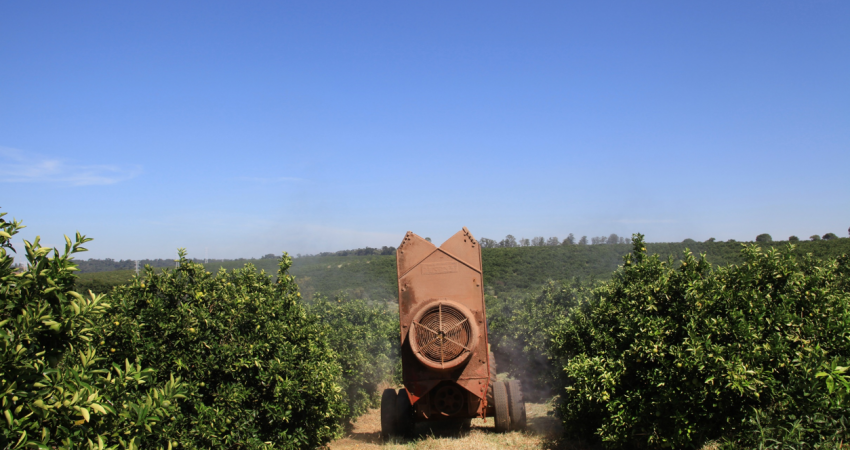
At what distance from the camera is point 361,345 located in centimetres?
1366

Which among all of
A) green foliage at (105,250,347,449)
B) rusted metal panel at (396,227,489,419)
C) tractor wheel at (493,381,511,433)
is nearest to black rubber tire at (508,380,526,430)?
tractor wheel at (493,381,511,433)

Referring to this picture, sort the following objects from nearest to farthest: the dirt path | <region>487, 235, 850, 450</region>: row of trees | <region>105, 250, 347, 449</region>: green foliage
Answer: <region>487, 235, 850, 450</region>: row of trees
<region>105, 250, 347, 449</region>: green foliage
the dirt path

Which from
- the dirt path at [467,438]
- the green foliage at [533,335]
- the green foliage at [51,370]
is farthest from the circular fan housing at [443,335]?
the green foliage at [51,370]

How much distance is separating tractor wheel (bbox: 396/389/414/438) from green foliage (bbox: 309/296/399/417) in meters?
2.64

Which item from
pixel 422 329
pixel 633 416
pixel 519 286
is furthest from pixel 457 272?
pixel 519 286

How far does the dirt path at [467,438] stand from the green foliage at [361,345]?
51.7 inches

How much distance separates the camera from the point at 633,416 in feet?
23.7

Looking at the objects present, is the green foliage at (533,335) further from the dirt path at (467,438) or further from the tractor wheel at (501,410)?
the tractor wheel at (501,410)

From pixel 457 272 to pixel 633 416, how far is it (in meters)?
3.75

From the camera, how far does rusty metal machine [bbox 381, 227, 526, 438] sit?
8906mm

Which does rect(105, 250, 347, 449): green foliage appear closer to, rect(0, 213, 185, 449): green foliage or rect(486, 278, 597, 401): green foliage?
rect(0, 213, 185, 449): green foliage

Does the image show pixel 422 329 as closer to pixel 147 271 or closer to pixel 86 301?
pixel 147 271

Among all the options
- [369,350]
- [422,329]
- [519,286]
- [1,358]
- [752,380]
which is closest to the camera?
[1,358]

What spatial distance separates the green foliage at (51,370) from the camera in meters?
2.96
